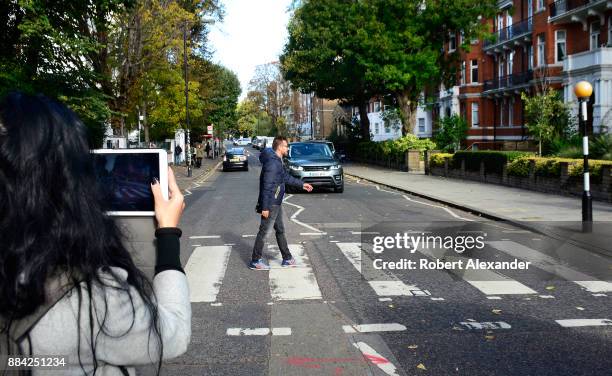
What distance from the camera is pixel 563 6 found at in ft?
128

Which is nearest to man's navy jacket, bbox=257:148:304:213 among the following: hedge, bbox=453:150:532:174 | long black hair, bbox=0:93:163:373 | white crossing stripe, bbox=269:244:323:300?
white crossing stripe, bbox=269:244:323:300

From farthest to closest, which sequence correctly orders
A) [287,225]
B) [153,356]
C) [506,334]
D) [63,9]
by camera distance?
1. [63,9]
2. [287,225]
3. [506,334]
4. [153,356]

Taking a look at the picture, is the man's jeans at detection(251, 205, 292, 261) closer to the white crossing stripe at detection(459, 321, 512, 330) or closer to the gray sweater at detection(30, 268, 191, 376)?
the white crossing stripe at detection(459, 321, 512, 330)

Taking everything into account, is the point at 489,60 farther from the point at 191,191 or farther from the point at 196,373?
the point at 196,373

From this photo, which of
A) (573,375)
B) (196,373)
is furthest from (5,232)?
(573,375)

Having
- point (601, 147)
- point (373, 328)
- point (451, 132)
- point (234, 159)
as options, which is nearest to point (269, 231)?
point (373, 328)

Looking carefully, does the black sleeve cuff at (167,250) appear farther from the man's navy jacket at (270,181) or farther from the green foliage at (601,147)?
the green foliage at (601,147)

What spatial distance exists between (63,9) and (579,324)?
17.2 m

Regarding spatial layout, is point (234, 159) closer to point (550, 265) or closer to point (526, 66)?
point (526, 66)

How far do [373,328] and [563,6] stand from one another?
3797cm

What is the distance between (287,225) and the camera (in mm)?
14227

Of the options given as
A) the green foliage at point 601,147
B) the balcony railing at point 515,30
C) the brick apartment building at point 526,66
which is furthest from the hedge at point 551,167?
the balcony railing at point 515,30

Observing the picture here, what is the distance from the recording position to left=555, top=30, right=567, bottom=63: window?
39844mm

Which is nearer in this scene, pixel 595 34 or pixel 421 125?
pixel 595 34
